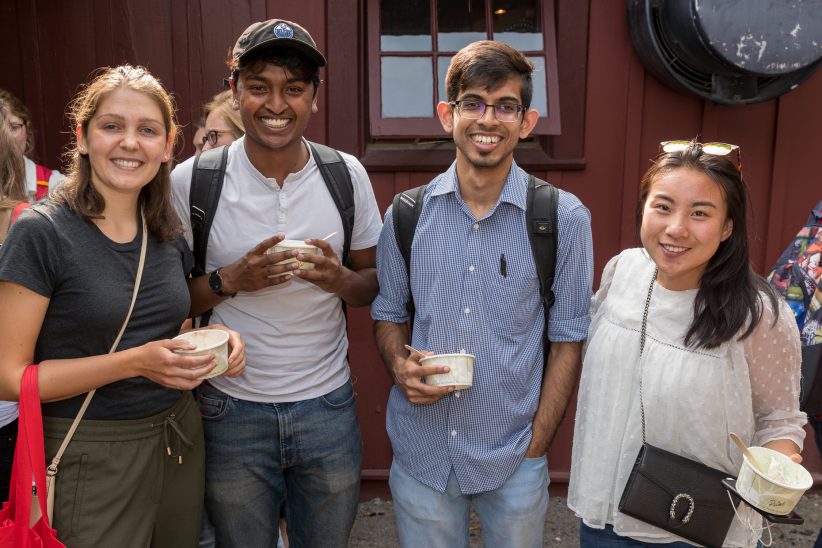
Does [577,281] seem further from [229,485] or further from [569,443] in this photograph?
[569,443]

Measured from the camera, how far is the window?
3955 mm

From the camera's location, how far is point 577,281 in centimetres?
239

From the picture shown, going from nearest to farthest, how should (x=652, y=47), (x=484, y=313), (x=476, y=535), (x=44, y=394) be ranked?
(x=44, y=394) < (x=484, y=313) < (x=652, y=47) < (x=476, y=535)

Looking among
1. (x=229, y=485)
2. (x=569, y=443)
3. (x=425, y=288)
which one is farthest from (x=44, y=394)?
(x=569, y=443)

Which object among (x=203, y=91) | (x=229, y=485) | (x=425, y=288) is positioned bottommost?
(x=229, y=485)

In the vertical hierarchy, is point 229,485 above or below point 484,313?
below

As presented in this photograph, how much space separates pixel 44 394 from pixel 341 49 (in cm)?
259

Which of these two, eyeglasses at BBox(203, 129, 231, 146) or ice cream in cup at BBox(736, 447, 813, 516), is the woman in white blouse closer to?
ice cream in cup at BBox(736, 447, 813, 516)

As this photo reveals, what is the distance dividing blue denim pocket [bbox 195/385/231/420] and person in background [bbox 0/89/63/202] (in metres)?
1.52

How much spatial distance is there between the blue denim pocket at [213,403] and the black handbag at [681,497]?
134 cm

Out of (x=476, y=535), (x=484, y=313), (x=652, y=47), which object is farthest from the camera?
(x=476, y=535)

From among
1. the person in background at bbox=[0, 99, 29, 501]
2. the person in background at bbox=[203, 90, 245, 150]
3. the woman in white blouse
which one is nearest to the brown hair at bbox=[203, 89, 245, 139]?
the person in background at bbox=[203, 90, 245, 150]

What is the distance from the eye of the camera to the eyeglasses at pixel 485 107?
7.72 ft

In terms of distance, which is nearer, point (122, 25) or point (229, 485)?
point (229, 485)
